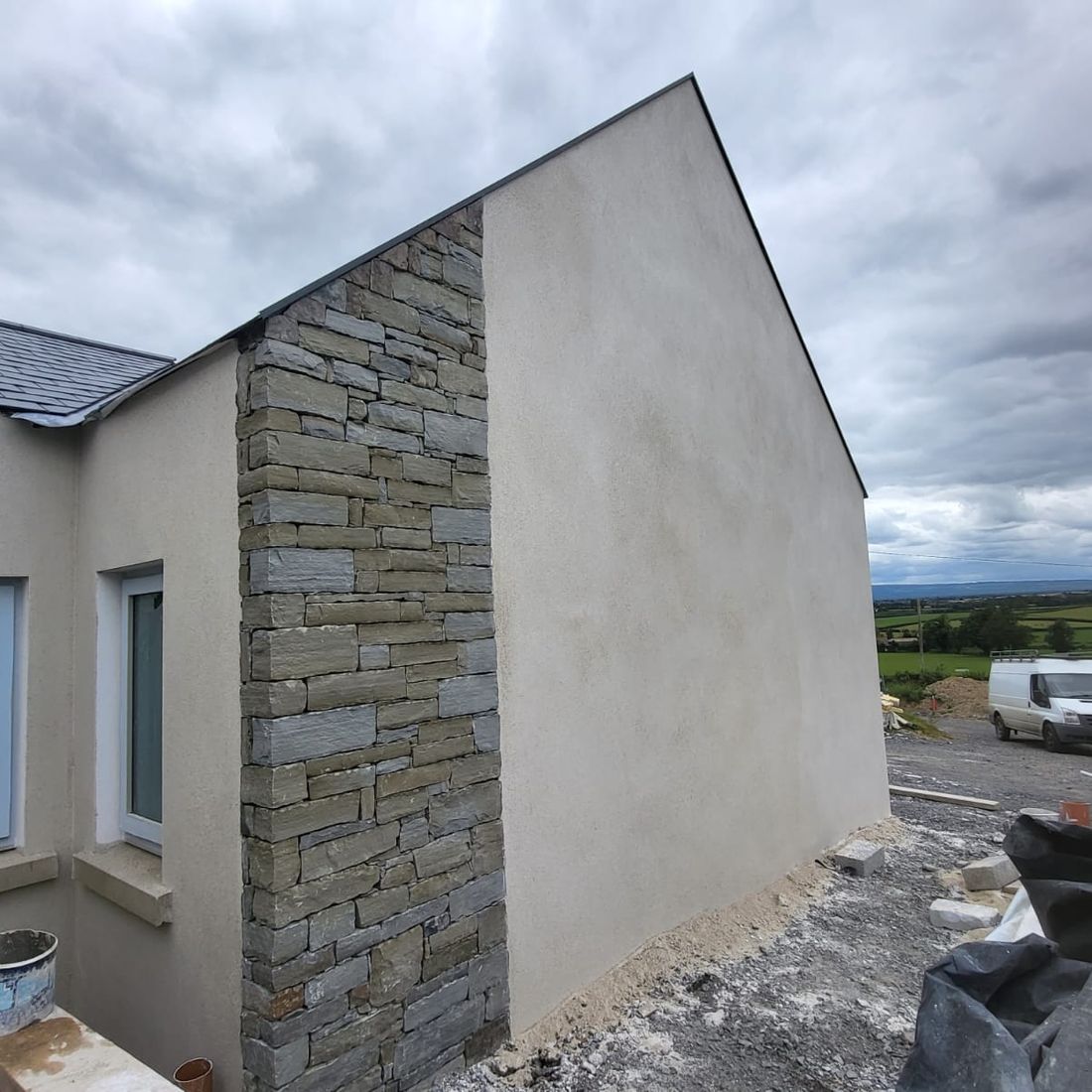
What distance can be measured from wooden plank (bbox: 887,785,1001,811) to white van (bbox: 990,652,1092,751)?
772 cm

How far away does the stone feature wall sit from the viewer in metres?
2.44

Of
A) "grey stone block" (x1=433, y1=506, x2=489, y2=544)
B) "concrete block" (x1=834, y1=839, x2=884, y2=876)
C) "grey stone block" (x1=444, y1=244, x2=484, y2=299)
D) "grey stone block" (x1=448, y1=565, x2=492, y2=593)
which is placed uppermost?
"grey stone block" (x1=444, y1=244, x2=484, y2=299)

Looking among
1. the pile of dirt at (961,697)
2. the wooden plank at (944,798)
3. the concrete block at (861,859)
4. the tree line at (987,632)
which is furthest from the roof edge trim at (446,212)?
the tree line at (987,632)

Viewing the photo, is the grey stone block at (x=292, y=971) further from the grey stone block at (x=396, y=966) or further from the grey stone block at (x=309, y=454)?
the grey stone block at (x=309, y=454)

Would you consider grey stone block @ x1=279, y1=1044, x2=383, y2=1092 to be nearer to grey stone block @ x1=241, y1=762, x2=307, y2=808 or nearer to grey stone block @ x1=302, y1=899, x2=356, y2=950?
grey stone block @ x1=302, y1=899, x2=356, y2=950

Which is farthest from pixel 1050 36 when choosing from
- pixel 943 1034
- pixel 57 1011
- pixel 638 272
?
pixel 57 1011

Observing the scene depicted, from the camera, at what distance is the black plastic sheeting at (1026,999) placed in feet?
6.60

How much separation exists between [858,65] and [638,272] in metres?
3.47

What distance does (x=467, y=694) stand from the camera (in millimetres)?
3146

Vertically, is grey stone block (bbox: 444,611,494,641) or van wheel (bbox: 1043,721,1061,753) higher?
grey stone block (bbox: 444,611,494,641)

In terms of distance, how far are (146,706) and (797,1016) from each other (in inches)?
152

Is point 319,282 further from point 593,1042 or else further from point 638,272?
point 593,1042

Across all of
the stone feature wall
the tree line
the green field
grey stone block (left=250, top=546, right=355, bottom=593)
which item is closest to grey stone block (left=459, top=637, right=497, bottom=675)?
the stone feature wall

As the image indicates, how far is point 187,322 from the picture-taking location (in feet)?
43.7
